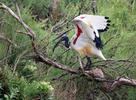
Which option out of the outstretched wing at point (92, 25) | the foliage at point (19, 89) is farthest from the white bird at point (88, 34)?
the foliage at point (19, 89)

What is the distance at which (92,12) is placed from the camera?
13.8ft

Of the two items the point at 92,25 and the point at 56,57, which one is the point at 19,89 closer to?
the point at 92,25

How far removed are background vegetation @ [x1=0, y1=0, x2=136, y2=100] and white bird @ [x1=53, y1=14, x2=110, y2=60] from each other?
0.84ft

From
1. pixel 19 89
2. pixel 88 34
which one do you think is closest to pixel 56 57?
pixel 88 34

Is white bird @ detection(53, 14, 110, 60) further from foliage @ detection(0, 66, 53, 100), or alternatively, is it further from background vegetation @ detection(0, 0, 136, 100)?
foliage @ detection(0, 66, 53, 100)

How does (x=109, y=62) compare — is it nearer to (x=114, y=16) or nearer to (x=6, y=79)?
(x=114, y=16)

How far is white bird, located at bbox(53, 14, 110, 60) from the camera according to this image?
10.2ft

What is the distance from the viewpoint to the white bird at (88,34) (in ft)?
10.2

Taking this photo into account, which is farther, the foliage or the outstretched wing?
the outstretched wing

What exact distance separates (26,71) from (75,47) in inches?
29.5

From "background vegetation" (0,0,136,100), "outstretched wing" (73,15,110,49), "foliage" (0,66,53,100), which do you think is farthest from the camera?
"outstretched wing" (73,15,110,49)

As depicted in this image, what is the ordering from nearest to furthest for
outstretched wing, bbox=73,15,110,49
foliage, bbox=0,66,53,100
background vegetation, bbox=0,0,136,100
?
foliage, bbox=0,66,53,100 < background vegetation, bbox=0,0,136,100 < outstretched wing, bbox=73,15,110,49

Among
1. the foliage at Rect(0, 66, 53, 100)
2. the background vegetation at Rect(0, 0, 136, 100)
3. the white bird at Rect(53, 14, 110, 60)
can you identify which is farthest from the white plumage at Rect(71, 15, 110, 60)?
the foliage at Rect(0, 66, 53, 100)

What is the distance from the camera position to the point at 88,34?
318 centimetres
